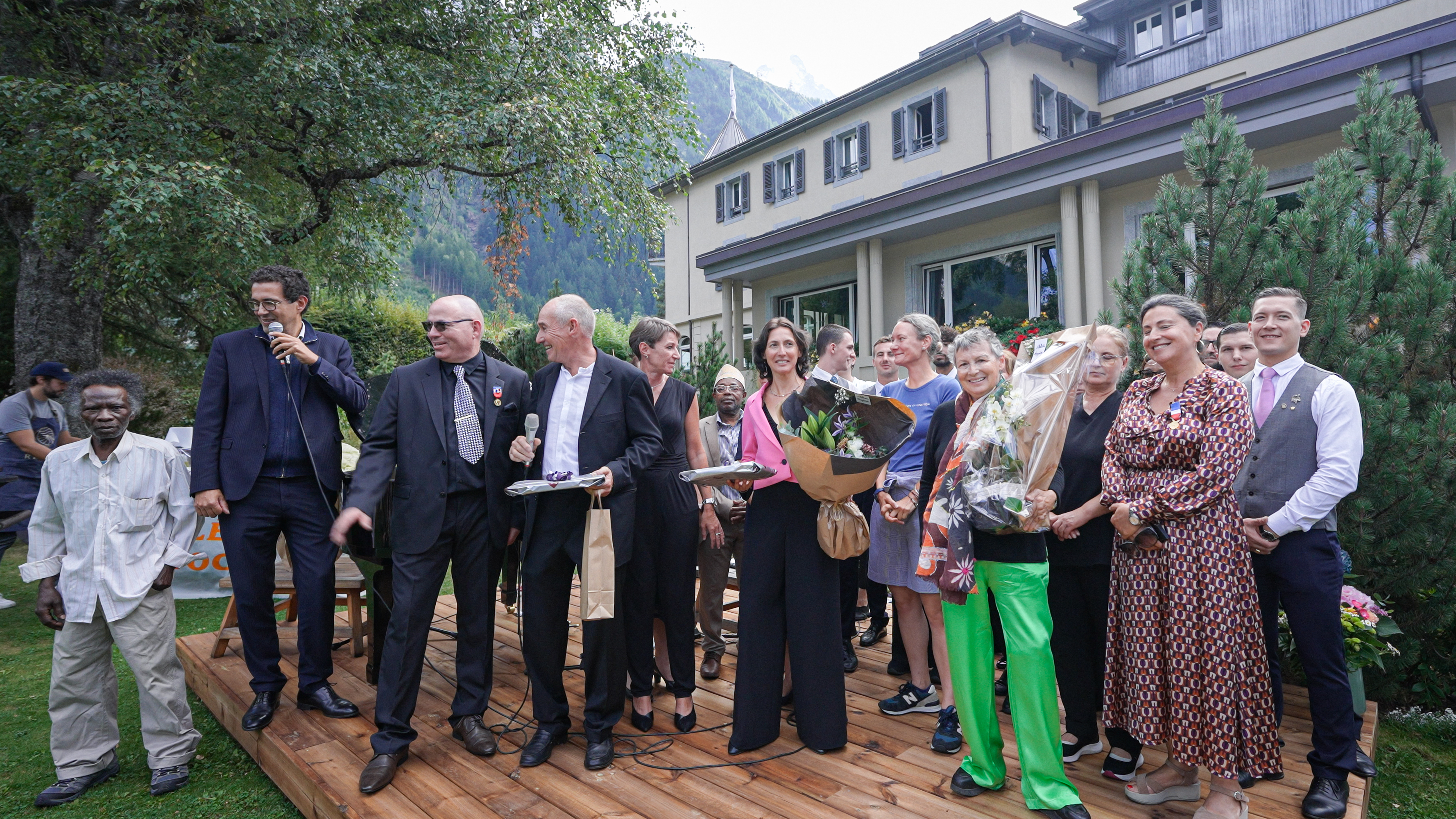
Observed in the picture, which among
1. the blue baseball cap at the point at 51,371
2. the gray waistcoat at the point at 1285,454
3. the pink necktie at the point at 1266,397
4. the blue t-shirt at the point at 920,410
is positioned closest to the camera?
the gray waistcoat at the point at 1285,454

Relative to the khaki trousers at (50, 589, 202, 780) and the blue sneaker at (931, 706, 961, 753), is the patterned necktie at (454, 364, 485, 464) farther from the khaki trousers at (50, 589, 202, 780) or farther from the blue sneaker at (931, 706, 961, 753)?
the blue sneaker at (931, 706, 961, 753)

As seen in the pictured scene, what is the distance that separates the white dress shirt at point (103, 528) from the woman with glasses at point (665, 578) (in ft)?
6.67

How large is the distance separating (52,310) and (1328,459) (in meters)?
12.2

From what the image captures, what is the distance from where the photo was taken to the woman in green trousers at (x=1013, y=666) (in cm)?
267

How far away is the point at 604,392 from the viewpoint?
11.3 feet

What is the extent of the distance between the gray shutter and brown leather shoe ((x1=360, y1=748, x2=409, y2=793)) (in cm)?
1483

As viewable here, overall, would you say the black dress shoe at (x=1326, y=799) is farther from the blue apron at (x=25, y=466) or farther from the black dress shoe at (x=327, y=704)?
the blue apron at (x=25, y=466)

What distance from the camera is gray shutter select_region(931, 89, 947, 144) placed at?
15.1 metres

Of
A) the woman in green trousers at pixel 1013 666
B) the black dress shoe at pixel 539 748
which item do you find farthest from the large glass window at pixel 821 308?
the woman in green trousers at pixel 1013 666

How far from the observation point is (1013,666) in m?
2.73

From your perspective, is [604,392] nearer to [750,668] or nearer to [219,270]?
[750,668]

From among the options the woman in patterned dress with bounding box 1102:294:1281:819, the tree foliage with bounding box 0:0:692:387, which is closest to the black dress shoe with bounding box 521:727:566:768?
the woman in patterned dress with bounding box 1102:294:1281:819

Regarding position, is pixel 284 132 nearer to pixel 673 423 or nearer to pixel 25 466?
pixel 25 466

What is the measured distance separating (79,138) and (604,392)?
7974 millimetres
